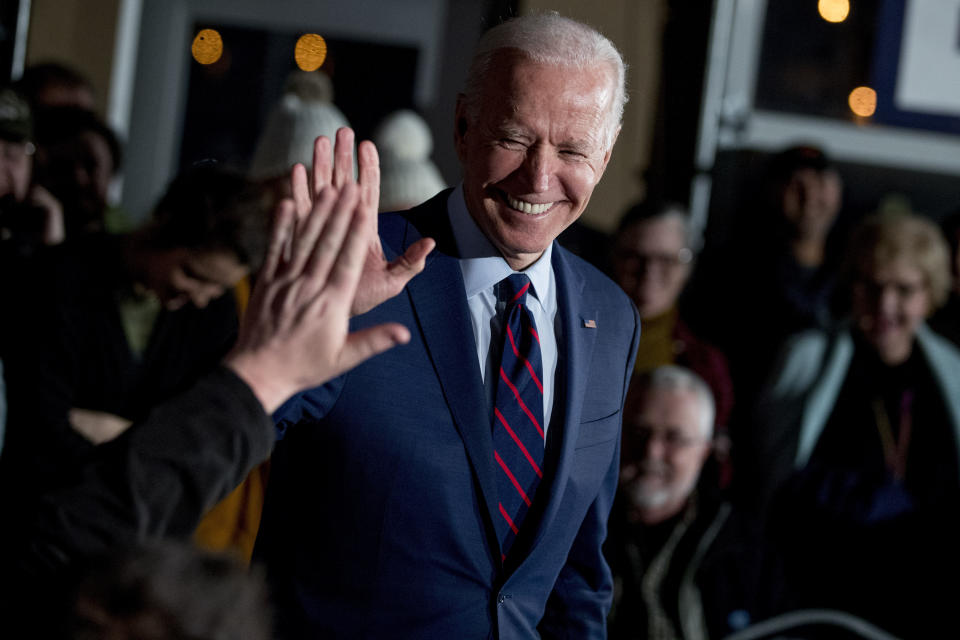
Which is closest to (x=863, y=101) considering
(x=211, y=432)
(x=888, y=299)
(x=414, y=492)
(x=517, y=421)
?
(x=888, y=299)

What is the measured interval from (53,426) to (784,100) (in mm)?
3016

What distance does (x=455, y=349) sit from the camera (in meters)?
1.34

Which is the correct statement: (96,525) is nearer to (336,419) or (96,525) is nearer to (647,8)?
(336,419)

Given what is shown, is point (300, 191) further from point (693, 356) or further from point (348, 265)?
point (693, 356)

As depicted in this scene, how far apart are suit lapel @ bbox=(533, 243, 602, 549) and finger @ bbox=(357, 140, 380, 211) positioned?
40 centimetres

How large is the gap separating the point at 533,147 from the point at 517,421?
1.15 ft

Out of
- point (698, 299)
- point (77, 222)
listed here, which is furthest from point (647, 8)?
point (77, 222)

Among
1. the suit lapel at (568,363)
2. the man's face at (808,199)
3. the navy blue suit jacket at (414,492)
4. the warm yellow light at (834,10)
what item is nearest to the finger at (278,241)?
the navy blue suit jacket at (414,492)

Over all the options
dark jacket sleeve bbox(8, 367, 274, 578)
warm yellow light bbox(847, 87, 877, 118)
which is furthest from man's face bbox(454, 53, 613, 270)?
warm yellow light bbox(847, 87, 877, 118)

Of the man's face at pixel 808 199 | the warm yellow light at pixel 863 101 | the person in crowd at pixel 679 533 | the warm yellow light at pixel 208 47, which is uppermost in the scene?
the warm yellow light at pixel 208 47

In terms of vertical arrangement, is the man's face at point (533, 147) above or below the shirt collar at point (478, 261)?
above

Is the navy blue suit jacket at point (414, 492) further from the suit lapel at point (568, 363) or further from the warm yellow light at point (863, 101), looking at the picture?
the warm yellow light at point (863, 101)

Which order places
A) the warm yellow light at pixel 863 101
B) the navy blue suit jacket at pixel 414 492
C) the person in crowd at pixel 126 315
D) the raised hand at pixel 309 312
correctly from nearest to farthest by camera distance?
the raised hand at pixel 309 312 → the navy blue suit jacket at pixel 414 492 → the person in crowd at pixel 126 315 → the warm yellow light at pixel 863 101

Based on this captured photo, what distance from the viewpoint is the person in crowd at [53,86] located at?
10.7 feet
